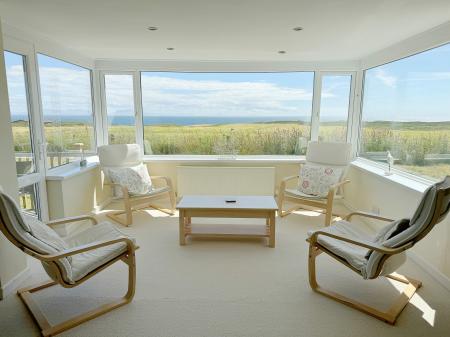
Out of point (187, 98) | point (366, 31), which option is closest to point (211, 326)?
point (366, 31)

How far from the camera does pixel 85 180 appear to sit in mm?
4039

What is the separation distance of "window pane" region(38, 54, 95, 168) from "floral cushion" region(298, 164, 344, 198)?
313 cm

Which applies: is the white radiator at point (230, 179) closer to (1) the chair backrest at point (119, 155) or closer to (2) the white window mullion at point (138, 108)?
(1) the chair backrest at point (119, 155)

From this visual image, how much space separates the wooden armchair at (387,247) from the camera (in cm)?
198

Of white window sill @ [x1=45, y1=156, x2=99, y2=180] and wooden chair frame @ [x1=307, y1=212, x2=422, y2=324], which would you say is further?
white window sill @ [x1=45, y1=156, x2=99, y2=180]

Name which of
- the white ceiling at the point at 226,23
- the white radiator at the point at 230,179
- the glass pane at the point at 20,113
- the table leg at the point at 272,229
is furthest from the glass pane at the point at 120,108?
the table leg at the point at 272,229

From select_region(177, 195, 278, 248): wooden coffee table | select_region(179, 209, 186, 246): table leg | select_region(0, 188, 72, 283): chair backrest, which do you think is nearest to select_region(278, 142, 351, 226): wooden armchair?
select_region(177, 195, 278, 248): wooden coffee table

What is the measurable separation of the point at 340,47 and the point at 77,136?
11.9 ft

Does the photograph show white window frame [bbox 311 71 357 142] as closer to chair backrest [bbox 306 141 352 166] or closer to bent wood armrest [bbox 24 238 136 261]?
chair backrest [bbox 306 141 352 166]

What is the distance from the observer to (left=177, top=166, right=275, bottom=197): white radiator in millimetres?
4762

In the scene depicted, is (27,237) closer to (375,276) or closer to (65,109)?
(375,276)

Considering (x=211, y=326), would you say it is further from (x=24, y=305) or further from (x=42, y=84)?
(x=42, y=84)

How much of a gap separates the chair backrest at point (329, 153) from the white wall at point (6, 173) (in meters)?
3.65

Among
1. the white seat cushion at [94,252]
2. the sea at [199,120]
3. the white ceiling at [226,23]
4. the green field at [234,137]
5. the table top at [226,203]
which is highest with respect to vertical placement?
the white ceiling at [226,23]
